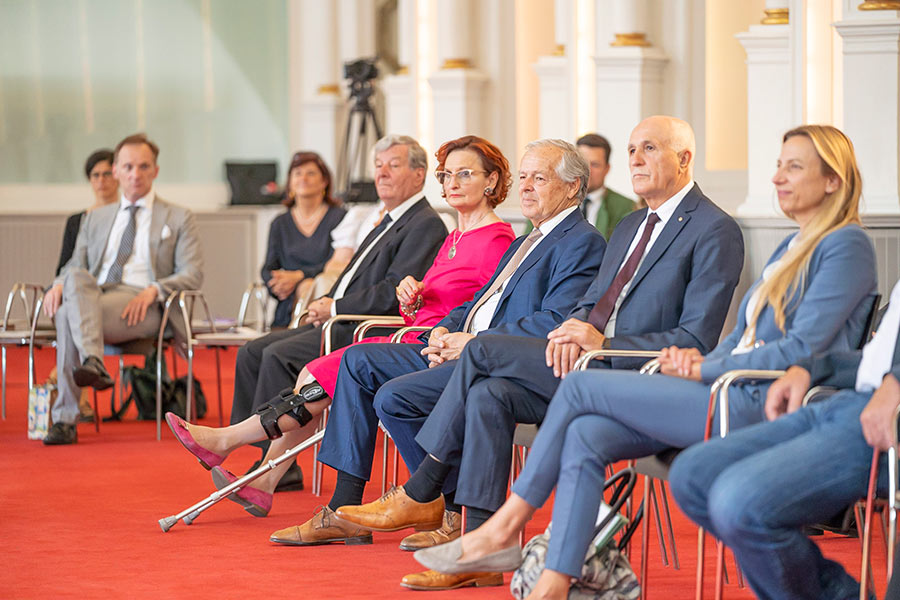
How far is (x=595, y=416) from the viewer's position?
3131 mm

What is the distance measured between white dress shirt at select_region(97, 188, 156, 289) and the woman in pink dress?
2.20 m

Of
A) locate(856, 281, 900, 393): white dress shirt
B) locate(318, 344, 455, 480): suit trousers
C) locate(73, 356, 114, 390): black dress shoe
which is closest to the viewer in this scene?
locate(856, 281, 900, 393): white dress shirt

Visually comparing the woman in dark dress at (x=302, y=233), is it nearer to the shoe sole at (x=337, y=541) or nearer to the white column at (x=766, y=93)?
the white column at (x=766, y=93)

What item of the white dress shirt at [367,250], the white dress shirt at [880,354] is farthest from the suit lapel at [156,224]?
the white dress shirt at [880,354]

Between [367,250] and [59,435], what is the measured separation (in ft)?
5.94

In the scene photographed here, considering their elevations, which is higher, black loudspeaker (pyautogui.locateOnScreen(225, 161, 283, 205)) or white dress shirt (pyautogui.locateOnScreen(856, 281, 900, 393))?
black loudspeaker (pyautogui.locateOnScreen(225, 161, 283, 205))

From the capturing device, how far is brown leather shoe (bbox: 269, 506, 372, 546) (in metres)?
4.09

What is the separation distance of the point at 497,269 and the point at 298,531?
38.7 inches

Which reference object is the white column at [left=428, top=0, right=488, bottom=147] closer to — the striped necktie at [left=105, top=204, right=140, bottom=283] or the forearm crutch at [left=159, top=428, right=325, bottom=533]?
the striped necktie at [left=105, top=204, right=140, bottom=283]

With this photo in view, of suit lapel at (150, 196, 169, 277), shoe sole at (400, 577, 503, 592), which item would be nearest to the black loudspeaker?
suit lapel at (150, 196, 169, 277)

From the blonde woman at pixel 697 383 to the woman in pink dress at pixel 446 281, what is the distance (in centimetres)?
128

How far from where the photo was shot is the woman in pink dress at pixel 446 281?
172 inches

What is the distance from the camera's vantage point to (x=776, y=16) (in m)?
6.80

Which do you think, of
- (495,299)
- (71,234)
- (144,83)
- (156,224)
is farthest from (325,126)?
(495,299)
